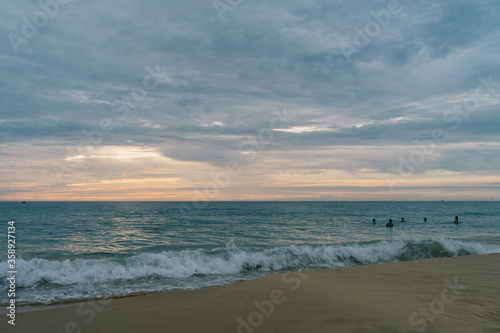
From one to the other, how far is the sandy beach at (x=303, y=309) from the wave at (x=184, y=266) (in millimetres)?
1988

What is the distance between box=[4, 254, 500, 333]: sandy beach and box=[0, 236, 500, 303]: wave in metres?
1.99

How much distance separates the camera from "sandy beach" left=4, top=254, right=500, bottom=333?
593 centimetres

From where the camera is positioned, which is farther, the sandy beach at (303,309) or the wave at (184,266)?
the wave at (184,266)

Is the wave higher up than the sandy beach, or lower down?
lower down

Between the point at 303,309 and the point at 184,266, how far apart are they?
23.9ft

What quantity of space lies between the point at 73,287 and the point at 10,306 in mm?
2259

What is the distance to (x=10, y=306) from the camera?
8.19m

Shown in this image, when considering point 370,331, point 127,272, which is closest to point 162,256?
point 127,272

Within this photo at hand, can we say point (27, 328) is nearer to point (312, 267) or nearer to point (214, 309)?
point (214, 309)

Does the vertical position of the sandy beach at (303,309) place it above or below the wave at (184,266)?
above

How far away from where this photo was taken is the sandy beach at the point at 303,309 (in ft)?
19.4

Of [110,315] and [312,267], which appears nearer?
[110,315]

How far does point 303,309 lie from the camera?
683 cm

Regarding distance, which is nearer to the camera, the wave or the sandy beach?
the sandy beach
